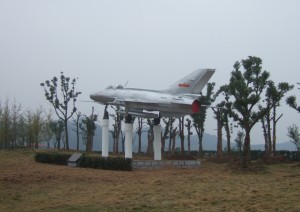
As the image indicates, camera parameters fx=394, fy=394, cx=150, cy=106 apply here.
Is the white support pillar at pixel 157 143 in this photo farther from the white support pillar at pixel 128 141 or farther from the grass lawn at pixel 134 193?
the grass lawn at pixel 134 193

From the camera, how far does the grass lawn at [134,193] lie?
10.6 meters

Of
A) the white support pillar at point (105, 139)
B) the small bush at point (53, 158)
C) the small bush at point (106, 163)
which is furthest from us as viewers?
the white support pillar at point (105, 139)

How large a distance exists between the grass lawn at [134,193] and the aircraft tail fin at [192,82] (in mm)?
5901

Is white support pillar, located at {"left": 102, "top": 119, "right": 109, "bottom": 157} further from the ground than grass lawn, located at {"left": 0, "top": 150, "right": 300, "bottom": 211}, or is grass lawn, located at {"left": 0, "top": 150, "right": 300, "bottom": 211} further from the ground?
white support pillar, located at {"left": 102, "top": 119, "right": 109, "bottom": 157}

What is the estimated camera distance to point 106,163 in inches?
866

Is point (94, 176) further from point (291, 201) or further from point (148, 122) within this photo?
point (148, 122)

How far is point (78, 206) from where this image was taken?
36.8 feet

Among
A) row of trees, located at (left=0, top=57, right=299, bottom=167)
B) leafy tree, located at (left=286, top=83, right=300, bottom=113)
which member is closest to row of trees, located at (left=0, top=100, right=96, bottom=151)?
row of trees, located at (left=0, top=57, right=299, bottom=167)

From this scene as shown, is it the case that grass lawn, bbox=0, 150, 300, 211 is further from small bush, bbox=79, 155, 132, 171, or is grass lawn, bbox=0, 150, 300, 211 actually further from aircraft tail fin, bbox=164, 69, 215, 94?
aircraft tail fin, bbox=164, 69, 215, 94

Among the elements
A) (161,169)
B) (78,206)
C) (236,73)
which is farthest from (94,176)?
(236,73)

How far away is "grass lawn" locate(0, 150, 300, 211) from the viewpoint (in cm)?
1058

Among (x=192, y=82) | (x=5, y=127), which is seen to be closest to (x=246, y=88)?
(x=192, y=82)

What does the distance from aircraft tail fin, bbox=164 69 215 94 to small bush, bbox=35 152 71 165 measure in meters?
7.40

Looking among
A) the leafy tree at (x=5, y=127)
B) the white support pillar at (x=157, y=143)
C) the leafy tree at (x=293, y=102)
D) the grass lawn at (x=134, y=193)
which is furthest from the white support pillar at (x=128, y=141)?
the leafy tree at (x=5, y=127)
